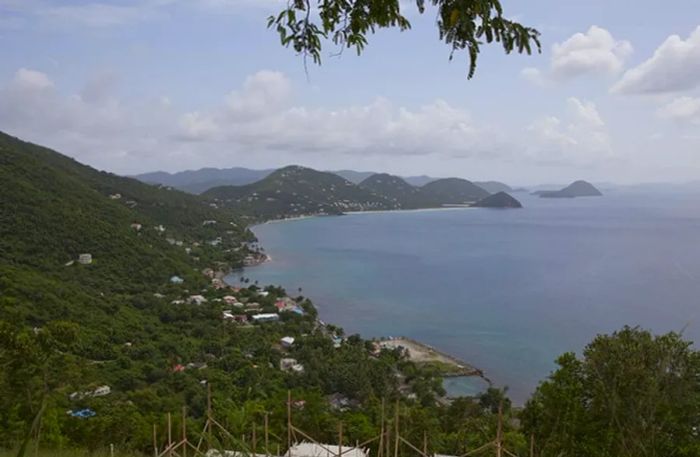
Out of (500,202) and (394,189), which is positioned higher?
(394,189)

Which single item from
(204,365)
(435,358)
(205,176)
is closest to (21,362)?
(204,365)

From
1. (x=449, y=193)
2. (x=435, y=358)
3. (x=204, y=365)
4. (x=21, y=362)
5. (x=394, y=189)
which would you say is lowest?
(x=435, y=358)

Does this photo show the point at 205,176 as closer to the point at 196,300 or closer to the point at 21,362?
the point at 196,300

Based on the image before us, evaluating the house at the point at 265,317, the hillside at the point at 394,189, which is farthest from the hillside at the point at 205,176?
the house at the point at 265,317

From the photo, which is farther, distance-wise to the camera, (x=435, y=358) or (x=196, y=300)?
(x=196, y=300)

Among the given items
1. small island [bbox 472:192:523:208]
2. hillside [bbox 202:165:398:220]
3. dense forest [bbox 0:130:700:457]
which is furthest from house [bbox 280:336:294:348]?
small island [bbox 472:192:523:208]
